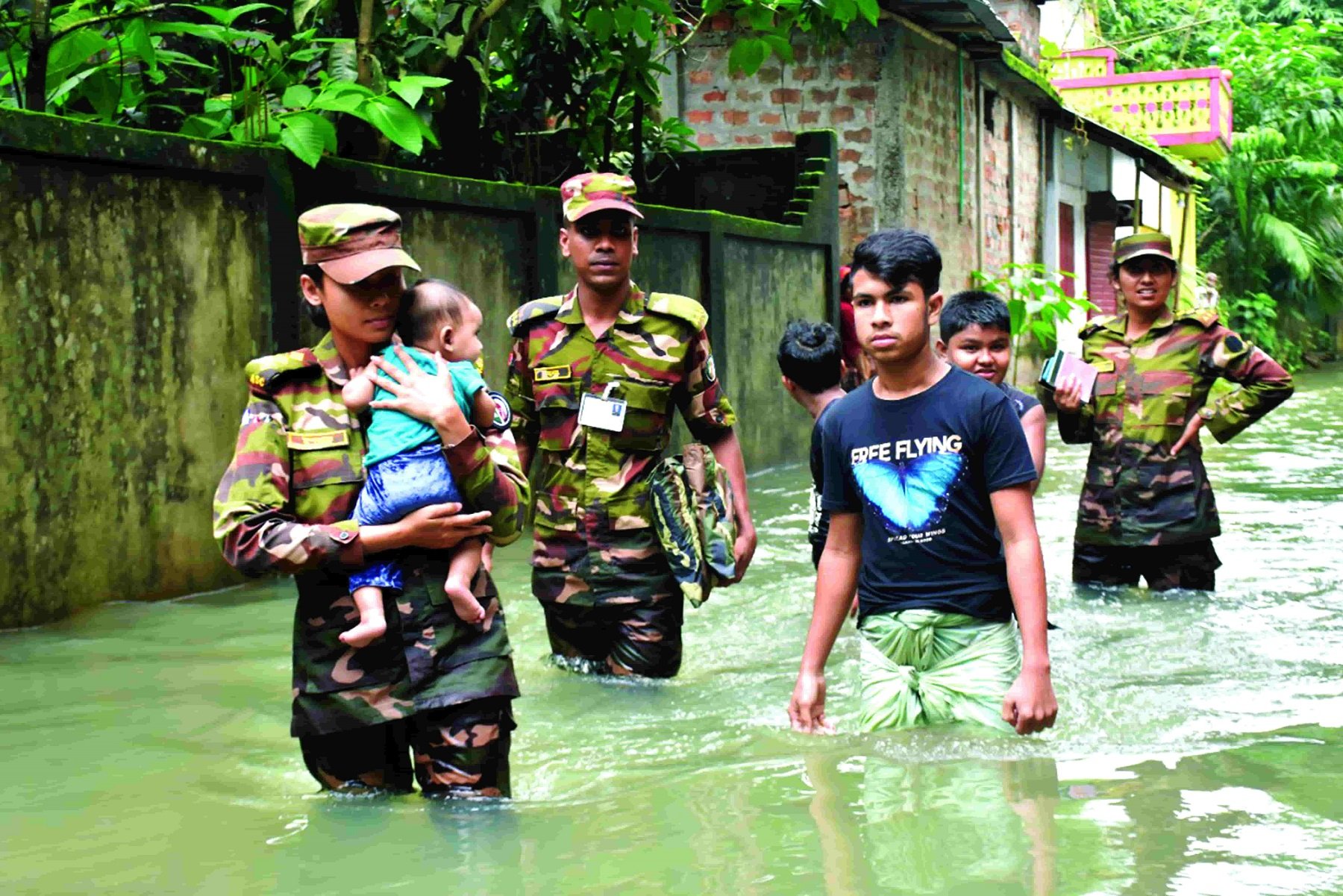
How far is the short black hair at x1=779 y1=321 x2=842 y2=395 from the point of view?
6.60m

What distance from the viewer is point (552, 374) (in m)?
5.92

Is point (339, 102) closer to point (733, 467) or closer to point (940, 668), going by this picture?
point (733, 467)

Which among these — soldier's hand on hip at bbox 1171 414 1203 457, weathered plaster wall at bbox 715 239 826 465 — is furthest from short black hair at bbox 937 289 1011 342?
weathered plaster wall at bbox 715 239 826 465

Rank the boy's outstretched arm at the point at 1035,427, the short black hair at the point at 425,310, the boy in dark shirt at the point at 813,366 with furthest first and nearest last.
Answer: the boy in dark shirt at the point at 813,366
the boy's outstretched arm at the point at 1035,427
the short black hair at the point at 425,310

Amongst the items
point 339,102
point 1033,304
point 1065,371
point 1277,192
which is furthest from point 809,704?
point 1277,192

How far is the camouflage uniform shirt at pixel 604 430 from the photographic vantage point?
231 inches

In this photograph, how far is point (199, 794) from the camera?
185 inches

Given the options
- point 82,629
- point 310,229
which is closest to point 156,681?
point 82,629

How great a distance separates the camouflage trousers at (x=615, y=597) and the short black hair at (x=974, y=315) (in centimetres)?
127

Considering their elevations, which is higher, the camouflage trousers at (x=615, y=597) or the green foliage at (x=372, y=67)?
the green foliage at (x=372, y=67)

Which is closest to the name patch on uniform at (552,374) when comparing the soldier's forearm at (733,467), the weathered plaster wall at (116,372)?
the soldier's forearm at (733,467)

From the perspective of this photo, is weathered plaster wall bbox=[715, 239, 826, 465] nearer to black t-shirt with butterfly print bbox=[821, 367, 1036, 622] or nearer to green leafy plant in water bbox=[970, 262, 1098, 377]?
green leafy plant in water bbox=[970, 262, 1098, 377]

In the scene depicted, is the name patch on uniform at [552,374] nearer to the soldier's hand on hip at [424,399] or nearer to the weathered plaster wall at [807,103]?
the soldier's hand on hip at [424,399]

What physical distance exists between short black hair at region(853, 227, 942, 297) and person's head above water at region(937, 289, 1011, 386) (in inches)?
58.8
